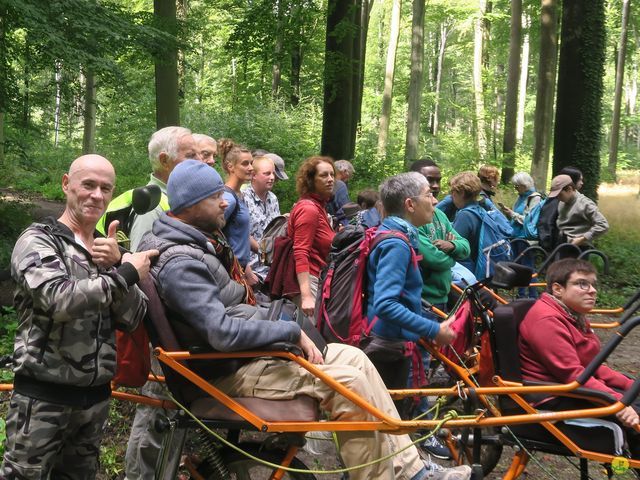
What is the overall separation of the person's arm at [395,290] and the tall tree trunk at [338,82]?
9.50m

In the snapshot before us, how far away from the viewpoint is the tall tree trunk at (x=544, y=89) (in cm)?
1527

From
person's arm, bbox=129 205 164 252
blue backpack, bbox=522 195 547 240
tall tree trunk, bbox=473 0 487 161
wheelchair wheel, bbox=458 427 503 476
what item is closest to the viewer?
wheelchair wheel, bbox=458 427 503 476

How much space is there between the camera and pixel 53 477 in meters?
2.97

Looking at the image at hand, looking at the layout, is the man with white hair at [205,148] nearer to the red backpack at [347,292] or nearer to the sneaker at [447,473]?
the red backpack at [347,292]

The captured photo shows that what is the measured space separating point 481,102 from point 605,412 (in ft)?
90.3

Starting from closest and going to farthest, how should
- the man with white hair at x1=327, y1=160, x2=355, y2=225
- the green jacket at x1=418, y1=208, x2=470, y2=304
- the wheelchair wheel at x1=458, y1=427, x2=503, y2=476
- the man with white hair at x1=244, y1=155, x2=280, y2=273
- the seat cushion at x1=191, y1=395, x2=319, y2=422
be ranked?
the seat cushion at x1=191, y1=395, x2=319, y2=422 → the wheelchair wheel at x1=458, y1=427, x2=503, y2=476 → the green jacket at x1=418, y1=208, x2=470, y2=304 → the man with white hair at x1=244, y1=155, x2=280, y2=273 → the man with white hair at x1=327, y1=160, x2=355, y2=225

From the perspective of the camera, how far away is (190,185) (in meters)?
3.14

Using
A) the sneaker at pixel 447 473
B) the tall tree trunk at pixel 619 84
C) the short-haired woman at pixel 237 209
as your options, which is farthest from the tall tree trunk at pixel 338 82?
the tall tree trunk at pixel 619 84

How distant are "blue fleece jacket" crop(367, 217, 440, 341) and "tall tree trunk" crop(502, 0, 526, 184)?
17299 millimetres

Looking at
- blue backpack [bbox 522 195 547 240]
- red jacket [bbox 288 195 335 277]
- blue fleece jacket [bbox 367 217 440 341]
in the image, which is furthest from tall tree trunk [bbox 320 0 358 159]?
blue fleece jacket [bbox 367 217 440 341]

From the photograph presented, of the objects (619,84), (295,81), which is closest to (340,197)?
(295,81)

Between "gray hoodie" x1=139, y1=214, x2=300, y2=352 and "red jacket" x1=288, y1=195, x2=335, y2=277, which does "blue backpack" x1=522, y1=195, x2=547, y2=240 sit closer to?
"red jacket" x1=288, y1=195, x2=335, y2=277

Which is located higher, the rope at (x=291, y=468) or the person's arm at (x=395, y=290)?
the person's arm at (x=395, y=290)

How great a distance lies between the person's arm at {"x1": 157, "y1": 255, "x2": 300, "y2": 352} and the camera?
2830 mm
